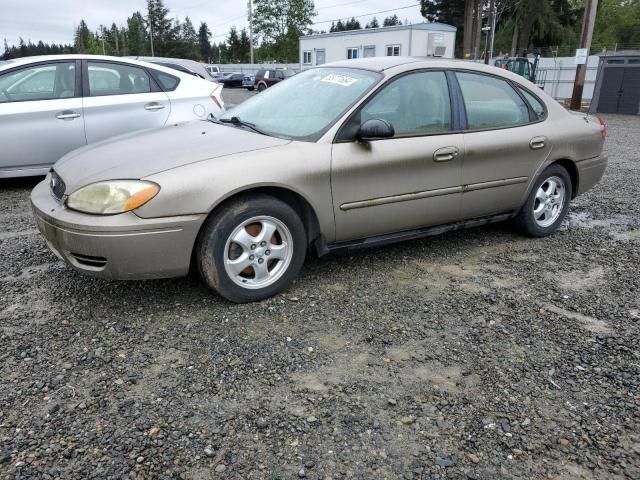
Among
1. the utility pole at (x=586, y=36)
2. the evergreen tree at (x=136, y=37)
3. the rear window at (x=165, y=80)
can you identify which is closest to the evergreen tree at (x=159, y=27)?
the evergreen tree at (x=136, y=37)

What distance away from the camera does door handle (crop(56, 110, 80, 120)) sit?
6.09 meters

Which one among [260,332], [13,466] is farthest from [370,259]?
[13,466]

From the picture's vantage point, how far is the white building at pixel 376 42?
1346 inches

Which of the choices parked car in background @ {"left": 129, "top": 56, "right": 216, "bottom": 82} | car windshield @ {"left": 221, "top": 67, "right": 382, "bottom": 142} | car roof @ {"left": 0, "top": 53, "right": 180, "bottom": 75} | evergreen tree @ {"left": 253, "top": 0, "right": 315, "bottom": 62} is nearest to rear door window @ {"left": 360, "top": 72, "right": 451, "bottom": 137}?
car windshield @ {"left": 221, "top": 67, "right": 382, "bottom": 142}

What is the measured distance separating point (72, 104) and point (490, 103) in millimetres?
4589

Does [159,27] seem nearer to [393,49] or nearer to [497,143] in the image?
[393,49]

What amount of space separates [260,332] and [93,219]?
3.68 ft

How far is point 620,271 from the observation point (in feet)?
13.7

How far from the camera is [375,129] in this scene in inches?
138

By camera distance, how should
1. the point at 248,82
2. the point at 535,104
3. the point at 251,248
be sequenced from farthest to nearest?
the point at 248,82 → the point at 535,104 → the point at 251,248

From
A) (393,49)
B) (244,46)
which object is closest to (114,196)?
(393,49)

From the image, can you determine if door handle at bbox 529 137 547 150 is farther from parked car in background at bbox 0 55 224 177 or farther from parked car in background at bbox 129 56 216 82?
parked car in background at bbox 129 56 216 82

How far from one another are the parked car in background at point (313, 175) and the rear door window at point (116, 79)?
2.87m

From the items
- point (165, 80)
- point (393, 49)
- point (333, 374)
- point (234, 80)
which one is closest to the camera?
point (333, 374)
